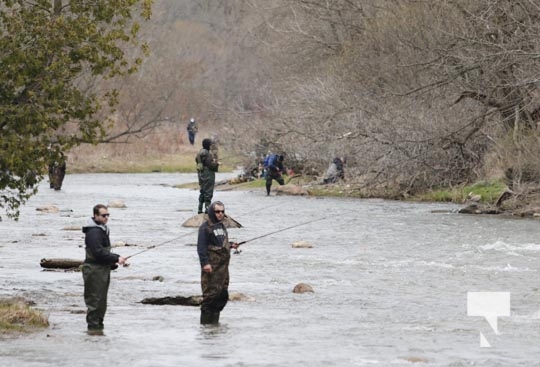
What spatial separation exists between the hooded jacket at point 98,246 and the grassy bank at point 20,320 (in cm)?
102

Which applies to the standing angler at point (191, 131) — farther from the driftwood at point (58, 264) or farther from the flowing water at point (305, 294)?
the driftwood at point (58, 264)

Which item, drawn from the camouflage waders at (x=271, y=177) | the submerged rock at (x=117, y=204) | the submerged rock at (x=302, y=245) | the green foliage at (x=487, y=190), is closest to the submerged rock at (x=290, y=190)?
the camouflage waders at (x=271, y=177)

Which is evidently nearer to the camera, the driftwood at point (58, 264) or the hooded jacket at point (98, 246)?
the hooded jacket at point (98, 246)

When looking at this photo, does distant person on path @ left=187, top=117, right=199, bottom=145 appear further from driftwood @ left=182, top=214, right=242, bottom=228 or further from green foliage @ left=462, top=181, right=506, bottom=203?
driftwood @ left=182, top=214, right=242, bottom=228

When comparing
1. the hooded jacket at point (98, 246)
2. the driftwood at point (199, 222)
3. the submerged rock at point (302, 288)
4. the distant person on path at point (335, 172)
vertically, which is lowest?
the submerged rock at point (302, 288)

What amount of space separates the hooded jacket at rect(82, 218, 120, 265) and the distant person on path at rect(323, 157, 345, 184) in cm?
2852

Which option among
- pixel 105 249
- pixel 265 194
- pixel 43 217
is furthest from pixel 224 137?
pixel 105 249

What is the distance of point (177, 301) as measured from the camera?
16.5 meters

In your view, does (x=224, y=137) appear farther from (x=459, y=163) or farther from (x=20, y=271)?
(x=20, y=271)

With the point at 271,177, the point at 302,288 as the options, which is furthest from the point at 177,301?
the point at 271,177

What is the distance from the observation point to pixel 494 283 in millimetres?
18766

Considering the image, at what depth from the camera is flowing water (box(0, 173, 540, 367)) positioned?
12.8m

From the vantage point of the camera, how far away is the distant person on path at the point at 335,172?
4209 centimetres

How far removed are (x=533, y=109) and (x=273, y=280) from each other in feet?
60.6
